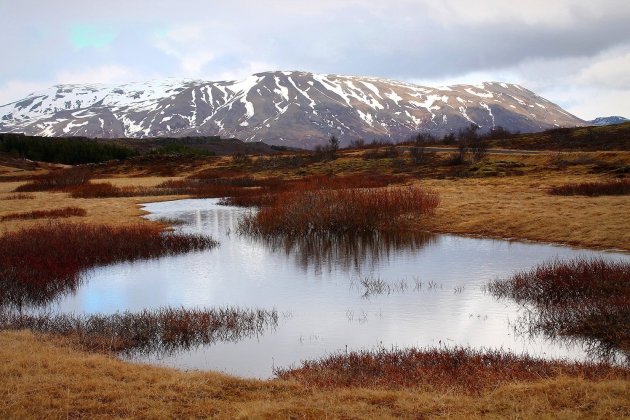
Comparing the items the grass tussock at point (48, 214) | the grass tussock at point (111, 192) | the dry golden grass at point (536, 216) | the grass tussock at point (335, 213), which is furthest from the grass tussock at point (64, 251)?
the grass tussock at point (111, 192)

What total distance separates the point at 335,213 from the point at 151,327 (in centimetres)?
2292

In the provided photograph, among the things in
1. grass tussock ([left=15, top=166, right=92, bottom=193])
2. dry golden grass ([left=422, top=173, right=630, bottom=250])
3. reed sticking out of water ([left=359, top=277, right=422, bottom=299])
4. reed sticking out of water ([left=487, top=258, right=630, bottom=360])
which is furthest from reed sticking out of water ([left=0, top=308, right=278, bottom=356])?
grass tussock ([left=15, top=166, right=92, bottom=193])

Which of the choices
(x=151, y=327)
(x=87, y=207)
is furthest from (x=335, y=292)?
(x=87, y=207)

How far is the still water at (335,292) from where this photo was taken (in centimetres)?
1653

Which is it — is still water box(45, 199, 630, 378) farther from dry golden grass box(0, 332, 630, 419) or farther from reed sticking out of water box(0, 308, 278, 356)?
dry golden grass box(0, 332, 630, 419)

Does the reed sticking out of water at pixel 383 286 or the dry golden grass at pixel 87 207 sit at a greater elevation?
the dry golden grass at pixel 87 207

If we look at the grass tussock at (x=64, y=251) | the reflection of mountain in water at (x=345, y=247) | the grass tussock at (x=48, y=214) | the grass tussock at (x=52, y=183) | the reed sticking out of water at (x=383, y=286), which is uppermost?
the grass tussock at (x=52, y=183)

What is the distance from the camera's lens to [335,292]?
23406 mm

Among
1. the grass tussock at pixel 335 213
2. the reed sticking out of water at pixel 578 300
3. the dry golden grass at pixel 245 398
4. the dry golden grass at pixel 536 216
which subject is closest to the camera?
the dry golden grass at pixel 245 398

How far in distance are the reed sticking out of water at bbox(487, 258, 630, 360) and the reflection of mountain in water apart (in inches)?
336

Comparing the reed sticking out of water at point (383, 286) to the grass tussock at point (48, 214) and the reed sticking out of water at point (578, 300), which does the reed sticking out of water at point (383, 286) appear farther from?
the grass tussock at point (48, 214)

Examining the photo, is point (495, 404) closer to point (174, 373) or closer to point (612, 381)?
point (612, 381)

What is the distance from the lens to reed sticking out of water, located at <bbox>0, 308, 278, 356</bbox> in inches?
663

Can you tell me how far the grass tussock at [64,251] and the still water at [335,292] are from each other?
1.14 meters
